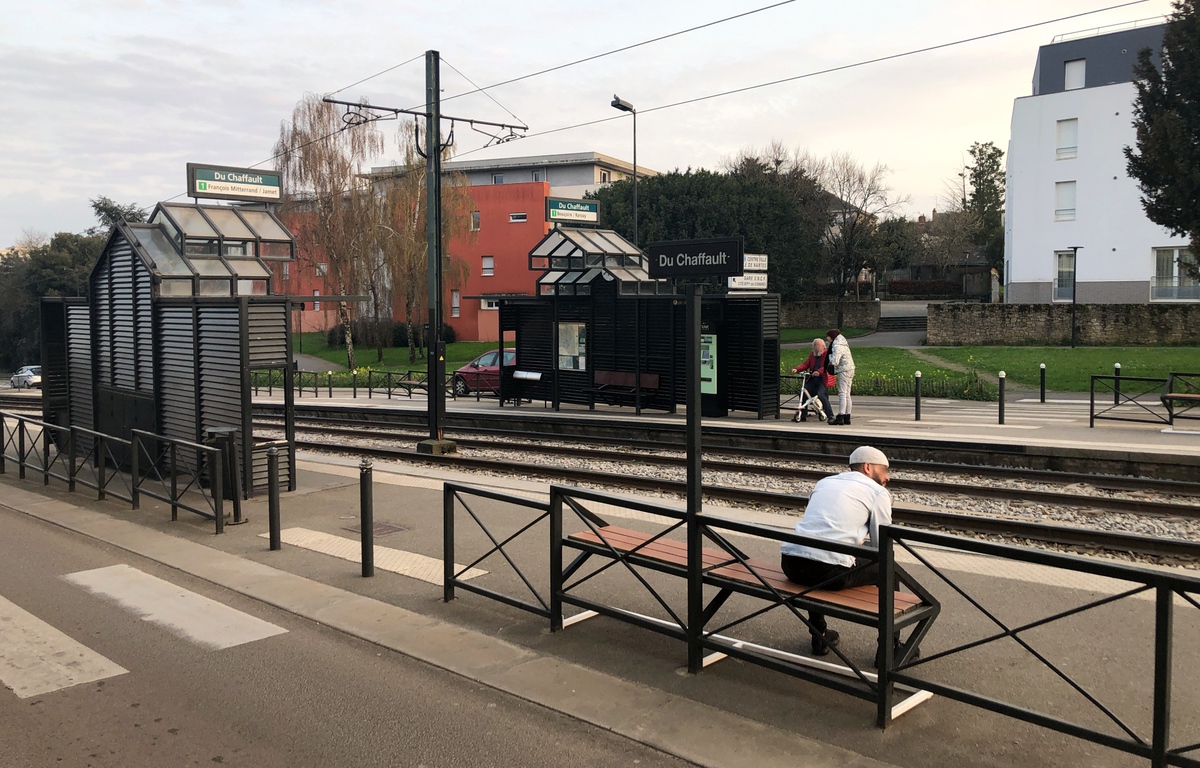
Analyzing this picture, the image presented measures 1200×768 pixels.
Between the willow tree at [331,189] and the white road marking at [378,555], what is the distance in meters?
37.7

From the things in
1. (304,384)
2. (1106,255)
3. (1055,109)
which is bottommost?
(304,384)

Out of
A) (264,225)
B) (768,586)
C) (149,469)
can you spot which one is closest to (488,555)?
(768,586)

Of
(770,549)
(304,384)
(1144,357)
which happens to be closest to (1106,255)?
(1144,357)

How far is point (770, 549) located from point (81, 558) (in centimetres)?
690

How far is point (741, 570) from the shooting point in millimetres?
6098

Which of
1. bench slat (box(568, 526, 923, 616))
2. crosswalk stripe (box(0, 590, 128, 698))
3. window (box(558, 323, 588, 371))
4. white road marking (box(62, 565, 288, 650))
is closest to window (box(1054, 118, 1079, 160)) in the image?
window (box(558, 323, 588, 371))

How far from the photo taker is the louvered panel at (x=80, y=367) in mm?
15220

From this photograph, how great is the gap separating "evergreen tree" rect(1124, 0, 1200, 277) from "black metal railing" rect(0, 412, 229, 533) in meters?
27.6

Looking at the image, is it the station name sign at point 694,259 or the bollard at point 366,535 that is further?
the bollard at point 366,535

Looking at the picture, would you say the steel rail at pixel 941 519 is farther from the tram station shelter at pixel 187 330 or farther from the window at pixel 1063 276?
the window at pixel 1063 276

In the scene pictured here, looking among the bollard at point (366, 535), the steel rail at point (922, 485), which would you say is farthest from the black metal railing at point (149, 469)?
the steel rail at point (922, 485)

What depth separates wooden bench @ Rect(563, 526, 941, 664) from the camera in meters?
5.06

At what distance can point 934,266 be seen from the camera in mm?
75125

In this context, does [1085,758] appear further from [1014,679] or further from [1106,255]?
[1106,255]
